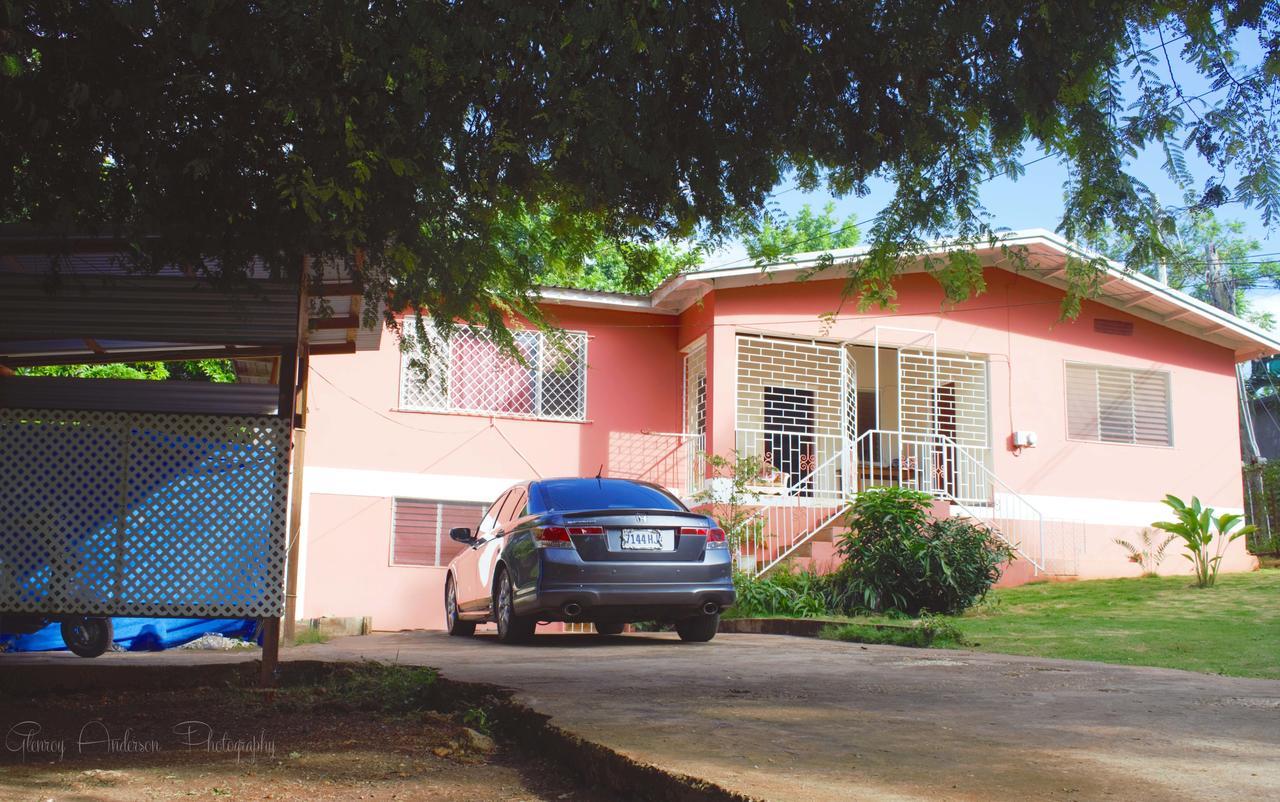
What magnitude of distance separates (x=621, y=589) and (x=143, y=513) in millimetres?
3660

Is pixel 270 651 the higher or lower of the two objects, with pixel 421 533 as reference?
lower

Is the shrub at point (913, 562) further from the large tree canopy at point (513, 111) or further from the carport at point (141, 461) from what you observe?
the carport at point (141, 461)

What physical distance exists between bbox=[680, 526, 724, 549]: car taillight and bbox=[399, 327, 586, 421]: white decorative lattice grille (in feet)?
25.5

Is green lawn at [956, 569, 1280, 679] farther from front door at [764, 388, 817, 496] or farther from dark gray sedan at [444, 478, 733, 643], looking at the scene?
front door at [764, 388, 817, 496]

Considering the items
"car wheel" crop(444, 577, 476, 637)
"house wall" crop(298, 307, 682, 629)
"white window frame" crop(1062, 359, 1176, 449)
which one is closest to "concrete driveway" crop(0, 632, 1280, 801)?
"car wheel" crop(444, 577, 476, 637)

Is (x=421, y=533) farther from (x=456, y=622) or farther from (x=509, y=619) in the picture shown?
(x=509, y=619)

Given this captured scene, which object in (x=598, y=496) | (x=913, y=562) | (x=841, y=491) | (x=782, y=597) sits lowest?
(x=782, y=597)

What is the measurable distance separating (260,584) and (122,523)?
2.85 ft

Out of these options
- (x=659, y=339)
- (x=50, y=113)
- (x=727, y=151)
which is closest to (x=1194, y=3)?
(x=727, y=151)

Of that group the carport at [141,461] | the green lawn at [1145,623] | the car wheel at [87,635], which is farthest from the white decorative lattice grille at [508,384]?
the carport at [141,461]

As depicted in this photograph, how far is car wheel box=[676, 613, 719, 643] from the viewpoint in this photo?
9938 mm

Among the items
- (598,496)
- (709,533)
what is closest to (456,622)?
(598,496)

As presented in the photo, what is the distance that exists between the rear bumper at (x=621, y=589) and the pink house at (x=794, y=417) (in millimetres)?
6168

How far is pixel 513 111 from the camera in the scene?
6000 millimetres
